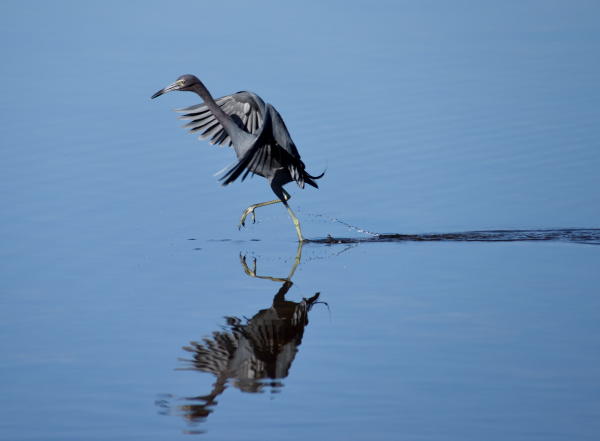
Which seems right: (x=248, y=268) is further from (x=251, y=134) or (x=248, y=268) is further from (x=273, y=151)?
(x=251, y=134)

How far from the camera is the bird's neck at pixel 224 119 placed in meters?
11.0

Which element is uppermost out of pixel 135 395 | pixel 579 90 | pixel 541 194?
pixel 579 90

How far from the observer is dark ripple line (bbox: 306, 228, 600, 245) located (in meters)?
10.4

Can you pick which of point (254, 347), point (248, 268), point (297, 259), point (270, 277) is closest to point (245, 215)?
point (297, 259)

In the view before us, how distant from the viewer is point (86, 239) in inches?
412

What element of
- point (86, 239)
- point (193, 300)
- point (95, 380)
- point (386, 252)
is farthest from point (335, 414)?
point (86, 239)

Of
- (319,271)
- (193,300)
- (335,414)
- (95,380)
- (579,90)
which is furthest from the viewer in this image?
(579,90)

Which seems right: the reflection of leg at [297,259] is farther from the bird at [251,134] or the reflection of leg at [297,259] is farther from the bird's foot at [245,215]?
the bird's foot at [245,215]

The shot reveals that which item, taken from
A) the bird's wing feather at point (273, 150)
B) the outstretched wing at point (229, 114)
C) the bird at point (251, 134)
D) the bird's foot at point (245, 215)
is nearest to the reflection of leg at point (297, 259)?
the bird at point (251, 134)

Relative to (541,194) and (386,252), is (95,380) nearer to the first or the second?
(386,252)

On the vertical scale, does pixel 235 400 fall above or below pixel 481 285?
below

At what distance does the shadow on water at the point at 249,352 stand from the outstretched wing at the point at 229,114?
3.91 m

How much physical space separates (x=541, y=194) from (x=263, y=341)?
5900 mm

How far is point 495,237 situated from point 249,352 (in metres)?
4.10
